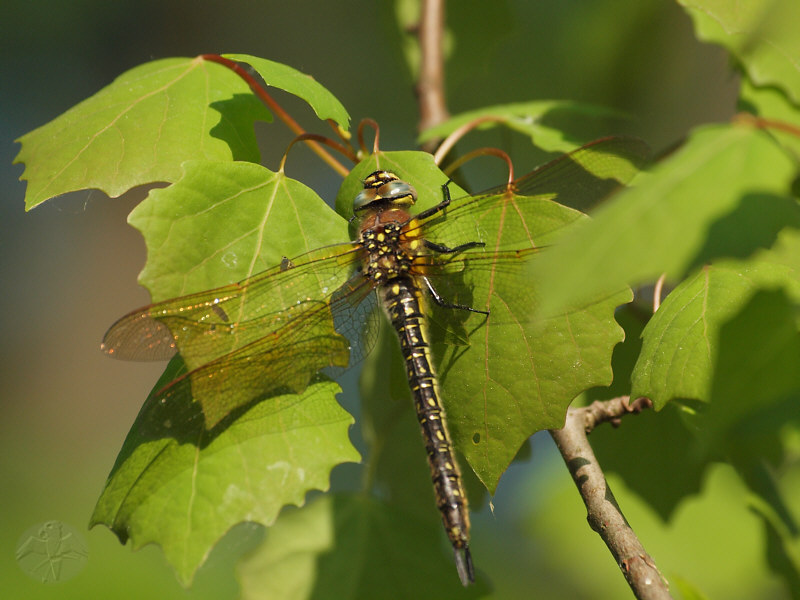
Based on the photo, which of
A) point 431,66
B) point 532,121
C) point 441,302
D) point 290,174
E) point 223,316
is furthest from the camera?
point 431,66

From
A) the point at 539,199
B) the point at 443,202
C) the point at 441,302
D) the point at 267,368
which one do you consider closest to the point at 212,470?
the point at 267,368

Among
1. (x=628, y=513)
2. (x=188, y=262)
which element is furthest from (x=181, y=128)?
(x=628, y=513)

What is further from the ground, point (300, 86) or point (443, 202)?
point (300, 86)

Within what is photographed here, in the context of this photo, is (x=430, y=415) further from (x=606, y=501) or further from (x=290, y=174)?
(x=290, y=174)

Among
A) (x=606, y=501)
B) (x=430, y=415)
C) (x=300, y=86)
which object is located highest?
(x=300, y=86)

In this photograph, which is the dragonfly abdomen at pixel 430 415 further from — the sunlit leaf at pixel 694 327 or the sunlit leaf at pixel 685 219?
the sunlit leaf at pixel 685 219

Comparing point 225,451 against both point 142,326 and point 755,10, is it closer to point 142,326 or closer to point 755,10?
point 142,326

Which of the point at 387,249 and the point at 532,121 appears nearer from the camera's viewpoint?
the point at 387,249
